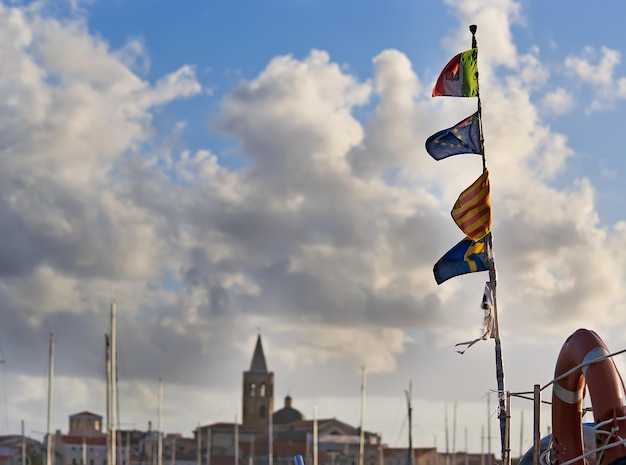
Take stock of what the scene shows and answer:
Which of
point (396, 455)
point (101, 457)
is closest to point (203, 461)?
point (101, 457)

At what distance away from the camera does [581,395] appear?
16656 millimetres

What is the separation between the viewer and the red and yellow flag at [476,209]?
20.2 m

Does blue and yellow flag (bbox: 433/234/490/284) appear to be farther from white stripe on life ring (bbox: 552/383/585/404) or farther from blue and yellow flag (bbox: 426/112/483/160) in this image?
white stripe on life ring (bbox: 552/383/585/404)

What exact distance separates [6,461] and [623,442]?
16529 centimetres

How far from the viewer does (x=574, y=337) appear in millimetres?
16172

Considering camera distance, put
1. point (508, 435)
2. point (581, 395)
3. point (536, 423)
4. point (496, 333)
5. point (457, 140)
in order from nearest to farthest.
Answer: point (536, 423)
point (581, 395)
point (508, 435)
point (496, 333)
point (457, 140)

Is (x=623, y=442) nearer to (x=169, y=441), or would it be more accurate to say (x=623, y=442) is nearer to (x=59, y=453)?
(x=59, y=453)

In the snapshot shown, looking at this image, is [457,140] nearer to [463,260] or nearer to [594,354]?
[463,260]

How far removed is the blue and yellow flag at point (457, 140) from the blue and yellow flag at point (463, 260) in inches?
62.3

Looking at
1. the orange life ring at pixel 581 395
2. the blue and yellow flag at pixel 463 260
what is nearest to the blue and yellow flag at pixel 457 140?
the blue and yellow flag at pixel 463 260

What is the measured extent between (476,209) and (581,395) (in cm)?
447

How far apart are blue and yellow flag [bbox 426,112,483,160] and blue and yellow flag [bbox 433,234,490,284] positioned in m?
1.58

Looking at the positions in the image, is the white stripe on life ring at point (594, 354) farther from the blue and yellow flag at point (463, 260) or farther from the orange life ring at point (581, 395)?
the blue and yellow flag at point (463, 260)

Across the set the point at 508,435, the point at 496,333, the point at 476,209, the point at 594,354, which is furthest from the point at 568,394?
the point at 476,209
